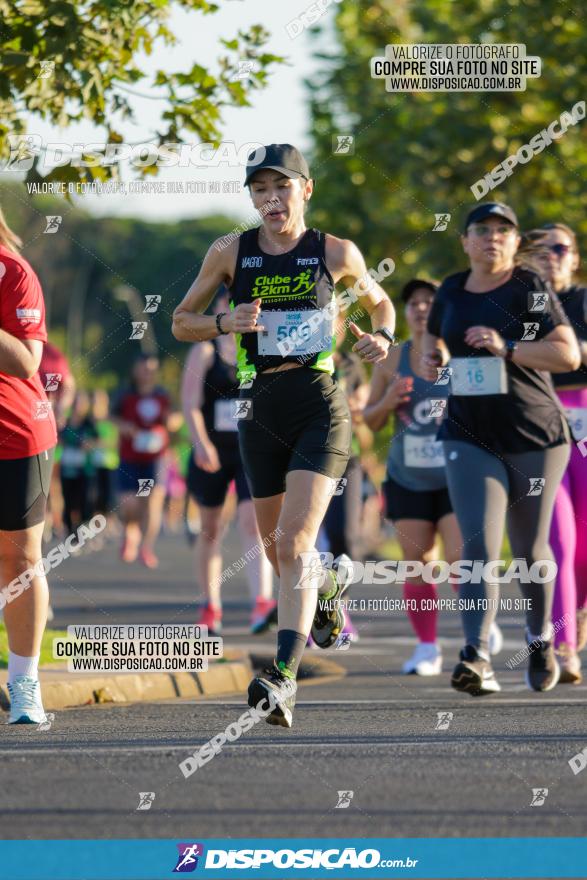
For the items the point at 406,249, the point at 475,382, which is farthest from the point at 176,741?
the point at 406,249

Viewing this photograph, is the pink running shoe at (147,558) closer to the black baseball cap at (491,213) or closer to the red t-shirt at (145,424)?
the red t-shirt at (145,424)

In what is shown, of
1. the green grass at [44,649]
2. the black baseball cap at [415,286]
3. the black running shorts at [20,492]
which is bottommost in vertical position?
the green grass at [44,649]

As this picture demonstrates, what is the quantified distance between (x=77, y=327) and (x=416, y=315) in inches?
3288

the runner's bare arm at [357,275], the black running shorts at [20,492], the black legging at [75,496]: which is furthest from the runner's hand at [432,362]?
the black legging at [75,496]

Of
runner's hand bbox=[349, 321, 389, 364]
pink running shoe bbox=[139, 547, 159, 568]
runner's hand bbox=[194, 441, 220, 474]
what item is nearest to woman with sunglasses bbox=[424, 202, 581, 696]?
runner's hand bbox=[349, 321, 389, 364]

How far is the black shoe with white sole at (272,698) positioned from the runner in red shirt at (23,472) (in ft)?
3.31

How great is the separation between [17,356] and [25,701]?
1.37 metres

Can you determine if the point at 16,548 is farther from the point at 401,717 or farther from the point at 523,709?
the point at 523,709

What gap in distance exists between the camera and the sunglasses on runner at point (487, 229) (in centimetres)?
841

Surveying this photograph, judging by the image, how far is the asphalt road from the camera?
469 centimetres

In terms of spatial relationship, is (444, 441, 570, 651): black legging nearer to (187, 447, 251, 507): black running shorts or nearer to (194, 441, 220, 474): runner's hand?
(194, 441, 220, 474): runner's hand

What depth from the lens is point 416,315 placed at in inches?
400

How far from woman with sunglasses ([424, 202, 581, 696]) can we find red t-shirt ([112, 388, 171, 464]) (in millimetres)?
10813

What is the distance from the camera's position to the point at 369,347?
23.2ft
